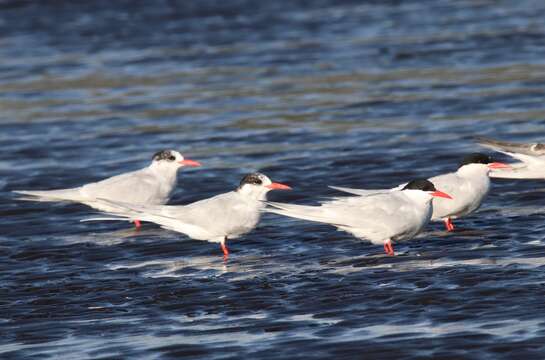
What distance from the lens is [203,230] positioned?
11672mm

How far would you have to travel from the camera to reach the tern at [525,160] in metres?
13.6

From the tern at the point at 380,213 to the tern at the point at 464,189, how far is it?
72 cm

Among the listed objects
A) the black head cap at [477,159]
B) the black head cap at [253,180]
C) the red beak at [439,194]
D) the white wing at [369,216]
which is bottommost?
the white wing at [369,216]

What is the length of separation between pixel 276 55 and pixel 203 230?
12678 millimetres

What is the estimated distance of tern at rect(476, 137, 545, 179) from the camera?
1359 centimetres

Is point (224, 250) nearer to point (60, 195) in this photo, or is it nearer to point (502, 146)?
point (60, 195)

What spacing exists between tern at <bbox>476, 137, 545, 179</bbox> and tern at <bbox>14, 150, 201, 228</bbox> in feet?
10.6

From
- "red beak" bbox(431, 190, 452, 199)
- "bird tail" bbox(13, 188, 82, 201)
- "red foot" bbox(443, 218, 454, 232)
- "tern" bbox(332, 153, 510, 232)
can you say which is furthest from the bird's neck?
"bird tail" bbox(13, 188, 82, 201)

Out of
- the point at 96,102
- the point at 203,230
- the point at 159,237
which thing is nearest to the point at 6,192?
the point at 159,237

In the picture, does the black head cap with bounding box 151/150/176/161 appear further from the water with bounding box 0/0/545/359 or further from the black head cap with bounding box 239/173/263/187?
the black head cap with bounding box 239/173/263/187

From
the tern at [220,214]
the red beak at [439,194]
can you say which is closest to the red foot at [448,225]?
the red beak at [439,194]

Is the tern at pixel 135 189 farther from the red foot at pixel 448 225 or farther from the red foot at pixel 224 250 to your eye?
the red foot at pixel 448 225

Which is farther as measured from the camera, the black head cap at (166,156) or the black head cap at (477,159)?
the black head cap at (166,156)

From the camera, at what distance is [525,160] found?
13.7 metres
